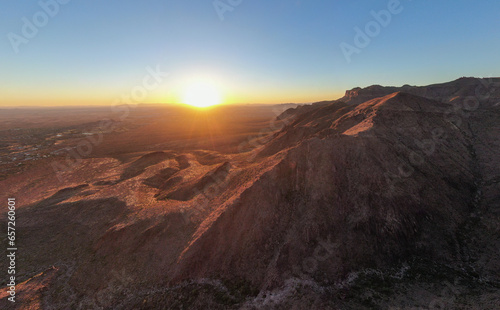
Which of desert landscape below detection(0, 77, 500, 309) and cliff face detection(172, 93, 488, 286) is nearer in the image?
desert landscape below detection(0, 77, 500, 309)

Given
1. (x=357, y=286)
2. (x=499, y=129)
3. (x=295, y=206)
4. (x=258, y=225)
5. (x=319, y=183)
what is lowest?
(x=357, y=286)

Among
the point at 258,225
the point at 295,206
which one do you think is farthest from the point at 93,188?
the point at 295,206

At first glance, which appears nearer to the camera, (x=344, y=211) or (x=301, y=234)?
(x=301, y=234)

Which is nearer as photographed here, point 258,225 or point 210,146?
point 258,225

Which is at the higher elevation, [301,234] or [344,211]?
[344,211]

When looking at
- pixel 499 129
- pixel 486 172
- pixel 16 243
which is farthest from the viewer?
pixel 499 129

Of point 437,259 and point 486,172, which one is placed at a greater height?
point 486,172

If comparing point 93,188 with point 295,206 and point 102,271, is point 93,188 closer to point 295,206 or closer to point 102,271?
point 102,271

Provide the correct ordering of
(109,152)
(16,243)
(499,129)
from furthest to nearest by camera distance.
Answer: (109,152) → (499,129) → (16,243)

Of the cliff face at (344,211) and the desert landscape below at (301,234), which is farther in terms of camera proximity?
the cliff face at (344,211)
